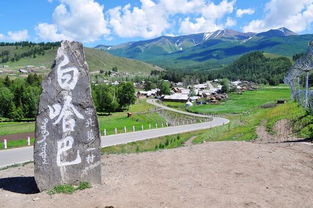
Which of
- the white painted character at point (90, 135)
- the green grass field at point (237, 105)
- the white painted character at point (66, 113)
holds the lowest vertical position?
the green grass field at point (237, 105)

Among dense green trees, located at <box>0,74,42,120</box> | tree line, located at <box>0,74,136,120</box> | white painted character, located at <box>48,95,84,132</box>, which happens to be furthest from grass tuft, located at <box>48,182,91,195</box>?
dense green trees, located at <box>0,74,42,120</box>

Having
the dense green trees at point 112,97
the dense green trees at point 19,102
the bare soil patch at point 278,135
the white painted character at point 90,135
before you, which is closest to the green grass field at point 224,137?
the bare soil patch at point 278,135

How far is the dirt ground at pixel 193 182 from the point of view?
9641 mm

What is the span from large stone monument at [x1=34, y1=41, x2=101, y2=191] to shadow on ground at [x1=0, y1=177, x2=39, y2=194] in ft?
2.33

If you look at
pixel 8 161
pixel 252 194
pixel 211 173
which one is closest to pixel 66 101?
A: pixel 211 173

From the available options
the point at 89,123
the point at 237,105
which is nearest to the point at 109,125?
the point at 89,123

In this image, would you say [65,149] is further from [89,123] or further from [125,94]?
[125,94]

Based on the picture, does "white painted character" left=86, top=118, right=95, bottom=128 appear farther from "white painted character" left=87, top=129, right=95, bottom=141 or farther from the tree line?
the tree line

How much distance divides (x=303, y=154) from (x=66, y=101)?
10475 millimetres

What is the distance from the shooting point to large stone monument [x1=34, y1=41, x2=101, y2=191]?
35.8 feet

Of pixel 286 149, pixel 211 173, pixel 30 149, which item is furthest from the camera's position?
pixel 30 149

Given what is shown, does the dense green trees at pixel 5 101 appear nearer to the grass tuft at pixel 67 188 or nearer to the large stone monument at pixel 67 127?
the large stone monument at pixel 67 127

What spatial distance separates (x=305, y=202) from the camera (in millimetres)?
9578

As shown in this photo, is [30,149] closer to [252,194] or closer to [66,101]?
[66,101]
